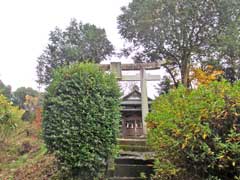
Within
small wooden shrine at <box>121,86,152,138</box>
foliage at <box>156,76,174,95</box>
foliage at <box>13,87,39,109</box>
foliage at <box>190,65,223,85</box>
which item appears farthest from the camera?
foliage at <box>13,87,39,109</box>

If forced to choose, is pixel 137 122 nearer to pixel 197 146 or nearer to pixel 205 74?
pixel 205 74

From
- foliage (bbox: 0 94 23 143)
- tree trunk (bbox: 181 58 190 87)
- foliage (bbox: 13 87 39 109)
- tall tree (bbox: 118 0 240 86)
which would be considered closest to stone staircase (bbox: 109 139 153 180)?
foliage (bbox: 0 94 23 143)

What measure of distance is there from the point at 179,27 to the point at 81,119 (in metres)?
12.5

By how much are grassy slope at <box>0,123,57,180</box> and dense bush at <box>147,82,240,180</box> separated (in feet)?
7.37

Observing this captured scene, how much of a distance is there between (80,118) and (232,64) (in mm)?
13135

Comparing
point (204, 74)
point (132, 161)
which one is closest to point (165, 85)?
point (204, 74)

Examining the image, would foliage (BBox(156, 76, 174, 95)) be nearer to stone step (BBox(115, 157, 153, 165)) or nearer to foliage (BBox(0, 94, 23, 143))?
foliage (BBox(0, 94, 23, 143))

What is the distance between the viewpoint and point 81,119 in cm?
455

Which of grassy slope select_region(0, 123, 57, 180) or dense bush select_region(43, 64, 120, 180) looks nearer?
dense bush select_region(43, 64, 120, 180)

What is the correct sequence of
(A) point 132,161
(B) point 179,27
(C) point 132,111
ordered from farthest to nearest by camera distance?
(C) point 132,111
(B) point 179,27
(A) point 132,161

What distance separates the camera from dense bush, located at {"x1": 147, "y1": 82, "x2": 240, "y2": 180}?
3178mm

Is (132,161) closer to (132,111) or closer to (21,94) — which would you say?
(132,111)

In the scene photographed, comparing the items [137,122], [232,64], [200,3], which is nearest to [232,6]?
[200,3]

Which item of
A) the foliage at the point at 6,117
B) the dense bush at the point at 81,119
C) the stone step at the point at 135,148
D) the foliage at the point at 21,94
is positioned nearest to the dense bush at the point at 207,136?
the dense bush at the point at 81,119
